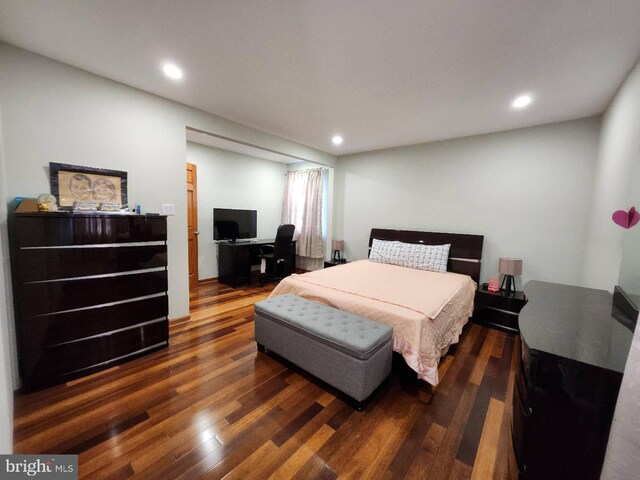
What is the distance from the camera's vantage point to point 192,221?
14.0ft

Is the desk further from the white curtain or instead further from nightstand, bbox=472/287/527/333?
nightstand, bbox=472/287/527/333

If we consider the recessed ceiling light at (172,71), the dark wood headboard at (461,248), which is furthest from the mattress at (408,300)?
the recessed ceiling light at (172,71)

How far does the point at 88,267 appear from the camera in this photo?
1907mm

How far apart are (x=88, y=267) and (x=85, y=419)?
1.03m

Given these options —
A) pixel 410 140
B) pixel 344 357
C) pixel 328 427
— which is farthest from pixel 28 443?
pixel 410 140

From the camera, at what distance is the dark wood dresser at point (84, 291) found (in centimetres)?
170

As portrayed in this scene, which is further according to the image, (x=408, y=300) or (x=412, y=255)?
(x=412, y=255)

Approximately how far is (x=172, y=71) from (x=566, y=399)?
3109 mm

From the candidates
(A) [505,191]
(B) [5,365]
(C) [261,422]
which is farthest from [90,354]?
(A) [505,191]

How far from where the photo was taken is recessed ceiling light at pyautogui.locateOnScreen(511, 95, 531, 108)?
7.46 ft

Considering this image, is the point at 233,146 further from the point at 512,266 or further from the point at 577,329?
the point at 577,329

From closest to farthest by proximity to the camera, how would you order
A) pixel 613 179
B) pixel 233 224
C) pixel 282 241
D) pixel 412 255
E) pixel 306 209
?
pixel 613 179 < pixel 412 255 < pixel 282 241 < pixel 233 224 < pixel 306 209

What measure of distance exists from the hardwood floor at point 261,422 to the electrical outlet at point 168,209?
1396 millimetres

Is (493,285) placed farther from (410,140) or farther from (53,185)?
(53,185)
